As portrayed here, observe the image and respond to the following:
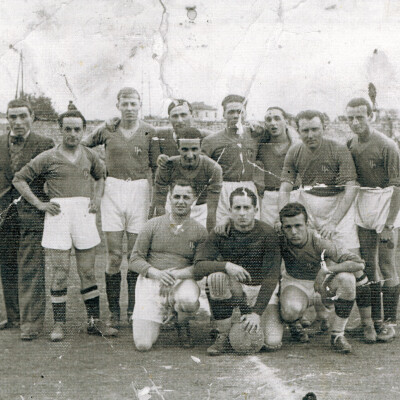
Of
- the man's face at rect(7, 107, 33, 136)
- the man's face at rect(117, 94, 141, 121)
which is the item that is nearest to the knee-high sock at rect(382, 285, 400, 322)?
the man's face at rect(117, 94, 141, 121)

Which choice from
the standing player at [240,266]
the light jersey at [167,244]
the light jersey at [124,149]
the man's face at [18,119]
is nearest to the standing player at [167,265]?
the light jersey at [167,244]

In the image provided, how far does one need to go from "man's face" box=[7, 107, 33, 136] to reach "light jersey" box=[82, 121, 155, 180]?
0.45 meters

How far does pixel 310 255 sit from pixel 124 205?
146 centimetres

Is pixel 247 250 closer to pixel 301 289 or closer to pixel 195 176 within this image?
pixel 301 289

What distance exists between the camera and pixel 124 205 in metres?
4.36

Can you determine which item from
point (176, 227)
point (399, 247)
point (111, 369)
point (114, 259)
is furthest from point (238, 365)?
point (399, 247)

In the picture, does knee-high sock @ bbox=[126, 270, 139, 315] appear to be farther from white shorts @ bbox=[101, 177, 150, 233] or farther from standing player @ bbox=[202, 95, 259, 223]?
standing player @ bbox=[202, 95, 259, 223]

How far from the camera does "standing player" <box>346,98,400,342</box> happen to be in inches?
159

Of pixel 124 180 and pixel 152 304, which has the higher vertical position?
pixel 124 180

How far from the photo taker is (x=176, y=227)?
13.1ft

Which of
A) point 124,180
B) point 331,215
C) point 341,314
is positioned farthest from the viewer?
point 124,180

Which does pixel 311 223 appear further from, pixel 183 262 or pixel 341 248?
pixel 183 262

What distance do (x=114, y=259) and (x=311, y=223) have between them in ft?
4.99

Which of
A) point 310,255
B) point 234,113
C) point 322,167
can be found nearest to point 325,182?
point 322,167
